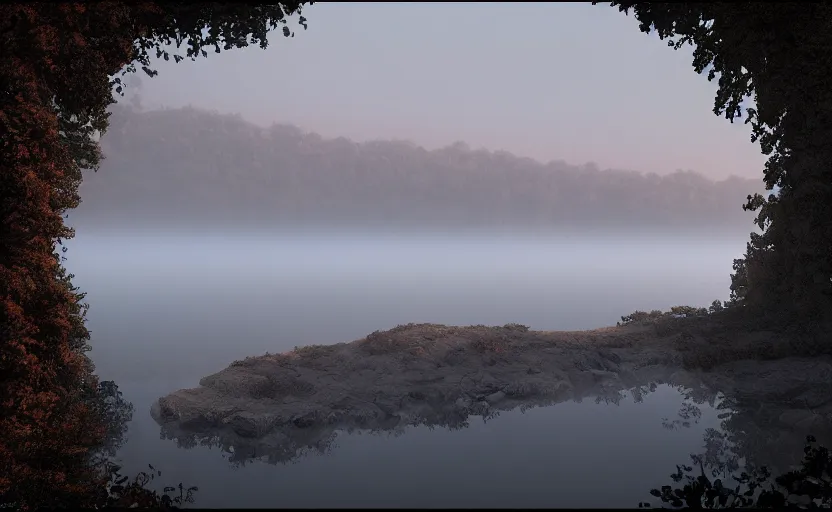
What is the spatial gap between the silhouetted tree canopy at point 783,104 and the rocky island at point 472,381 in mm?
2292

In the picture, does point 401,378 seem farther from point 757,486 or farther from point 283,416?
point 757,486

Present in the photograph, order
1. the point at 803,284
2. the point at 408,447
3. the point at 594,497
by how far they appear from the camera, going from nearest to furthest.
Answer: the point at 594,497
the point at 408,447
the point at 803,284

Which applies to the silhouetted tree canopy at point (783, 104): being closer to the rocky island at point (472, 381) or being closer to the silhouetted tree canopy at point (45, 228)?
the rocky island at point (472, 381)

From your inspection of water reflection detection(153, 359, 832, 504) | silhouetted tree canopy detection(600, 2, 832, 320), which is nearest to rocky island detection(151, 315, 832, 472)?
water reflection detection(153, 359, 832, 504)

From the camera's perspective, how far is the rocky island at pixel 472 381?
593 inches

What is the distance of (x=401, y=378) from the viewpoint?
18.0m

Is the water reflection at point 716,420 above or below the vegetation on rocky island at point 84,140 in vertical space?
below

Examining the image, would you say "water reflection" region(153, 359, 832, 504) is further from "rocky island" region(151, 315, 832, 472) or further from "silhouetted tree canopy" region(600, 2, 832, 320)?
"silhouetted tree canopy" region(600, 2, 832, 320)

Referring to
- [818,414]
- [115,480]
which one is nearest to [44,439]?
[115,480]

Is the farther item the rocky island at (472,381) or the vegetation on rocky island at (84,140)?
the rocky island at (472,381)

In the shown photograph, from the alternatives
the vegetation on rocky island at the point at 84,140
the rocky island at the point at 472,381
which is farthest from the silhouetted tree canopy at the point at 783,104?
the rocky island at the point at 472,381

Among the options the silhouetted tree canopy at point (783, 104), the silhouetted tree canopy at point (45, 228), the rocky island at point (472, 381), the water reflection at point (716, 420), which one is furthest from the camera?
the silhouetted tree canopy at point (783, 104)

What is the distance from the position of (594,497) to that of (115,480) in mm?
9543

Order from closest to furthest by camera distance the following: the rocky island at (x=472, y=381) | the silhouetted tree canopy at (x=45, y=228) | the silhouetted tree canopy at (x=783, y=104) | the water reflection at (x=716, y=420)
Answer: the silhouetted tree canopy at (x=45, y=228) → the water reflection at (x=716, y=420) → the rocky island at (x=472, y=381) → the silhouetted tree canopy at (x=783, y=104)
